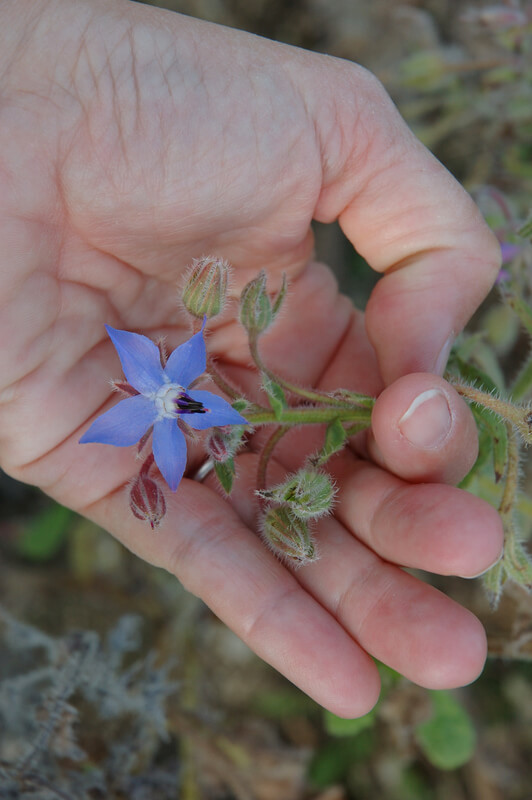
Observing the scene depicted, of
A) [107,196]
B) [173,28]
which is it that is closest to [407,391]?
[107,196]

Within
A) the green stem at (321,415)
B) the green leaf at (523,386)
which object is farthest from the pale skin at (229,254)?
the green leaf at (523,386)

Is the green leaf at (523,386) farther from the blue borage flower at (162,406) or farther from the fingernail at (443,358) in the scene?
the blue borage flower at (162,406)

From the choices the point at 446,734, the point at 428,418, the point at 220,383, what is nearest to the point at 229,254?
the point at 220,383

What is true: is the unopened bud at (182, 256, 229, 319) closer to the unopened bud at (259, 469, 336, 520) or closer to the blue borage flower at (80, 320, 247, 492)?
the blue borage flower at (80, 320, 247, 492)

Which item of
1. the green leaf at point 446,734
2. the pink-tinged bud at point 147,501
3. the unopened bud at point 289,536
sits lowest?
the green leaf at point 446,734

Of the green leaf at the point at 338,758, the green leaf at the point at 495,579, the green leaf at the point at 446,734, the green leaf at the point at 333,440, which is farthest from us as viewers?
the green leaf at the point at 338,758
